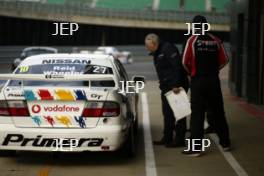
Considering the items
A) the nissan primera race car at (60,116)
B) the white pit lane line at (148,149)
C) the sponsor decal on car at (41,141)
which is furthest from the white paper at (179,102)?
the sponsor decal on car at (41,141)

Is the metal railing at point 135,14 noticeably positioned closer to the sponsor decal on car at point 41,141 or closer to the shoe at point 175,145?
the shoe at point 175,145

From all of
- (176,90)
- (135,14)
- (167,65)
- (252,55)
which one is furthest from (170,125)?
(135,14)

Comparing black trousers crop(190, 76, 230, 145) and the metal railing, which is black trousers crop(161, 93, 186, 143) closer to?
black trousers crop(190, 76, 230, 145)

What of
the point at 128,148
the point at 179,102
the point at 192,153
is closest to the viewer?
the point at 128,148

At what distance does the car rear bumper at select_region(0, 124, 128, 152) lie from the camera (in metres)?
8.33

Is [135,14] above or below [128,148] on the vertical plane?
above

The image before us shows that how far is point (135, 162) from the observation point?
359 inches

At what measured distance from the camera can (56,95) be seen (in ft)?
27.6

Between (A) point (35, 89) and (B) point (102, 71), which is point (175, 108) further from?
(A) point (35, 89)

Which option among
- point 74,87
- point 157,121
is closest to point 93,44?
point 157,121

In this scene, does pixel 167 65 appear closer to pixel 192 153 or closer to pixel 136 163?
pixel 192 153

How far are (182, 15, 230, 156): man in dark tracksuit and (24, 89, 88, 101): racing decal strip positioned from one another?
5.68 ft

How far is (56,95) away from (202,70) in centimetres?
216

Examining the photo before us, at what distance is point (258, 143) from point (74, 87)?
3.66 meters
